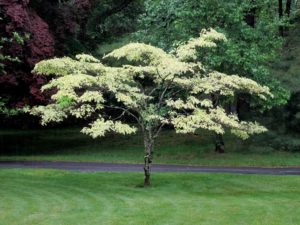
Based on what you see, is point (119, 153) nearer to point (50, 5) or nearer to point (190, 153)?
point (190, 153)

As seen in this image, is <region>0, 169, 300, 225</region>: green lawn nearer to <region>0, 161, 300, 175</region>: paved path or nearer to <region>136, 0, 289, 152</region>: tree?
<region>0, 161, 300, 175</region>: paved path

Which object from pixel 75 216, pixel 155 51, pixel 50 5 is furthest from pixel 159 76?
pixel 50 5

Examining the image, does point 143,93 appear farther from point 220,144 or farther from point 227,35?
point 220,144

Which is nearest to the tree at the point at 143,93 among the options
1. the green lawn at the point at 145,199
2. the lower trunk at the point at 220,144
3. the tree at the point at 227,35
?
the green lawn at the point at 145,199

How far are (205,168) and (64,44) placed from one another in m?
12.0

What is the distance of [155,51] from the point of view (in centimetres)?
1842

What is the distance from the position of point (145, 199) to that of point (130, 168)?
9.39 m

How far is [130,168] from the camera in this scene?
24828mm

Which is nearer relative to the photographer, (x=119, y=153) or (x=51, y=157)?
(x=51, y=157)

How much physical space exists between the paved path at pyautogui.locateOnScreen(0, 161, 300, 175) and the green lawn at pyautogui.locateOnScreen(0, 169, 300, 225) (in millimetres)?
2204

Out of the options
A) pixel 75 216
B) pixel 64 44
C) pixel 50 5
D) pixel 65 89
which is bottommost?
pixel 75 216

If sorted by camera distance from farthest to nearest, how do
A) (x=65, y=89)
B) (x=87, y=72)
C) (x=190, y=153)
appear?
1. (x=190, y=153)
2. (x=87, y=72)
3. (x=65, y=89)

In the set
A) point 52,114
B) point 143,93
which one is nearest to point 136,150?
point 143,93

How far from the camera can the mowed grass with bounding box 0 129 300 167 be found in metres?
28.4
